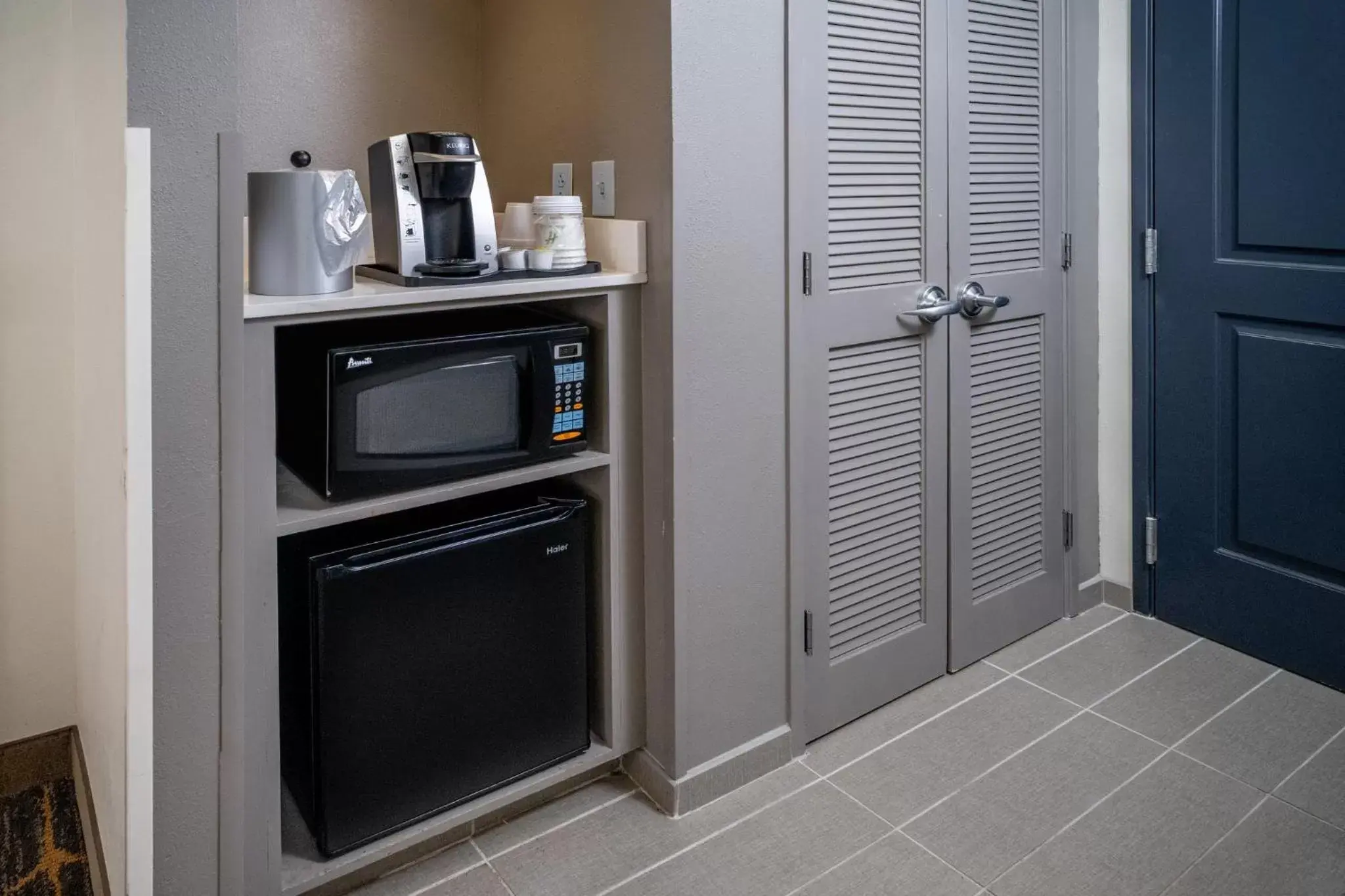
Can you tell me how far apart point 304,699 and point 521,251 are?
860mm

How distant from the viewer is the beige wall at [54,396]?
1.65 meters

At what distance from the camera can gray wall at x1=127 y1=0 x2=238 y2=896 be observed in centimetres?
128

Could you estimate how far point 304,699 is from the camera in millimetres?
1675

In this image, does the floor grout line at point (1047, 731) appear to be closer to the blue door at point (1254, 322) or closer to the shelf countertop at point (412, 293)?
the blue door at point (1254, 322)

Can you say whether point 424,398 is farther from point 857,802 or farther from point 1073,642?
point 1073,642

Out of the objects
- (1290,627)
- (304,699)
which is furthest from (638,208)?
(1290,627)

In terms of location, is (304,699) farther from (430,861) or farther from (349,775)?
(430,861)

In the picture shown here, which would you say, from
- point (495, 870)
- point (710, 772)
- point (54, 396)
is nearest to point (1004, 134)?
point (710, 772)

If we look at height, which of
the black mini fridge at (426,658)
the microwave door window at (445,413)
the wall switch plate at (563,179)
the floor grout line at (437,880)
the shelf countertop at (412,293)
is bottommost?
the floor grout line at (437,880)

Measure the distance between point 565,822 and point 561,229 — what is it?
1.11 m

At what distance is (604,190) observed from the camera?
76.8 inches

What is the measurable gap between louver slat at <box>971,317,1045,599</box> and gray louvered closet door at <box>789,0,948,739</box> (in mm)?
142

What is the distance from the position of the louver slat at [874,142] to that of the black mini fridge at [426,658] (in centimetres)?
81

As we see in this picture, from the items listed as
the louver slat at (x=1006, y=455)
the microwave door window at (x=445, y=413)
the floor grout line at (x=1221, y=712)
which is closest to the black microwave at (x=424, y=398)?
the microwave door window at (x=445, y=413)
